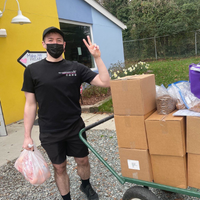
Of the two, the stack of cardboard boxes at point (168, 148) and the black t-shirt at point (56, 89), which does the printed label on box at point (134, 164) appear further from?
the black t-shirt at point (56, 89)

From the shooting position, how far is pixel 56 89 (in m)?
2.05

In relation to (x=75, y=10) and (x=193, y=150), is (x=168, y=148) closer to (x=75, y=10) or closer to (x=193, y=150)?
(x=193, y=150)

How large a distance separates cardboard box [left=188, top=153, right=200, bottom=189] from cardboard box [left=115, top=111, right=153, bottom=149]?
0.36 metres

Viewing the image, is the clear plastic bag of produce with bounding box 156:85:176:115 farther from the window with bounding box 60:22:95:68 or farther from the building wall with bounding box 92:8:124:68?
the building wall with bounding box 92:8:124:68

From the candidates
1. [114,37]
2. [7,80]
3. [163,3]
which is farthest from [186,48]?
[7,80]

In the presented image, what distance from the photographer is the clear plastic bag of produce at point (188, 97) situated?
5.26 ft

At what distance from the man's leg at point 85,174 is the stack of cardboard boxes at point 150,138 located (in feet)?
2.11

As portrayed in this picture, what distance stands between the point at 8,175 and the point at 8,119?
256 cm

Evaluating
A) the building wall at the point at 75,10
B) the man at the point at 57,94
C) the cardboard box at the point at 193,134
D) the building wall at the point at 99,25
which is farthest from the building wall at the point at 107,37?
the cardboard box at the point at 193,134

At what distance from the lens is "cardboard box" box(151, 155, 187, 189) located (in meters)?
1.67

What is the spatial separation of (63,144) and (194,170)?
4.23ft

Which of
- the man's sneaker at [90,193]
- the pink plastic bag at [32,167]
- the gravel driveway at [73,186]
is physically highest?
the pink plastic bag at [32,167]

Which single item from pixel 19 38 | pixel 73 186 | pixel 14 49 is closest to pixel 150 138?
pixel 73 186

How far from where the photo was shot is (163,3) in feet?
57.7
